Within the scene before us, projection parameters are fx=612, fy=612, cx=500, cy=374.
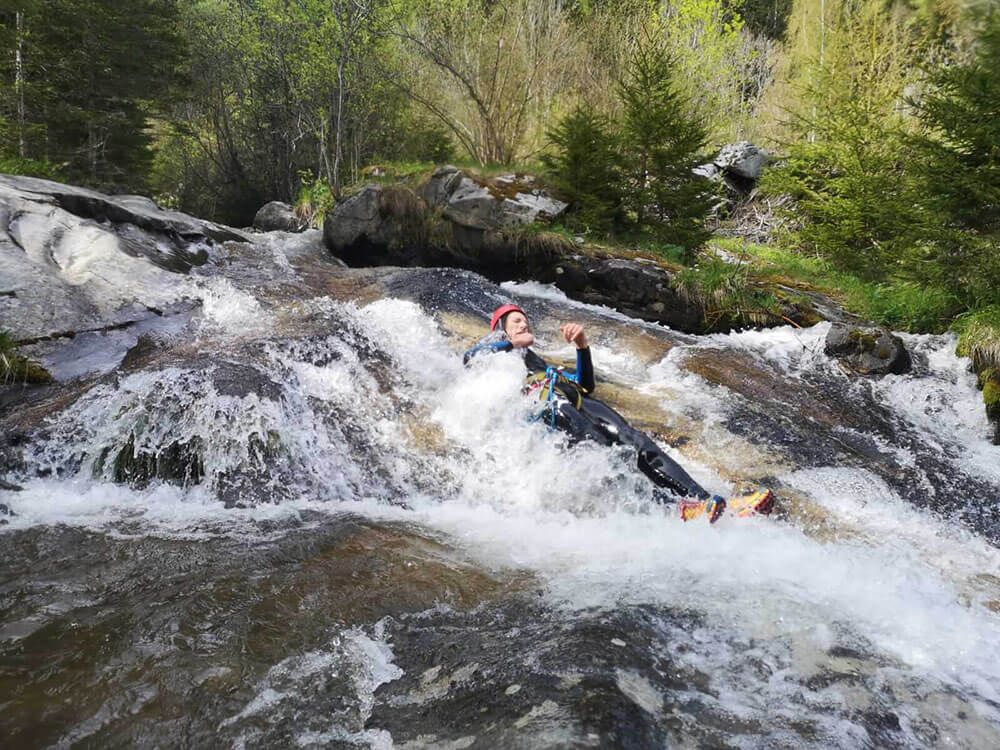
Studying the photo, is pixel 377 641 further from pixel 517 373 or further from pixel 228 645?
pixel 517 373

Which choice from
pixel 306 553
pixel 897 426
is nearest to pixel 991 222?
pixel 897 426

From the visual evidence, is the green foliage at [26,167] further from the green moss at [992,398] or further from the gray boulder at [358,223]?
the green moss at [992,398]

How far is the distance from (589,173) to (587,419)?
7.04 meters

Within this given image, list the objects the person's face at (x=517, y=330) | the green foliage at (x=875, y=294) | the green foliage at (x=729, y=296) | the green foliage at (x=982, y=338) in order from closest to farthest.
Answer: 1. the person's face at (x=517, y=330)
2. the green foliage at (x=982, y=338)
3. the green foliage at (x=875, y=294)
4. the green foliage at (x=729, y=296)

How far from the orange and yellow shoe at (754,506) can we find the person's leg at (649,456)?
9.1 inches

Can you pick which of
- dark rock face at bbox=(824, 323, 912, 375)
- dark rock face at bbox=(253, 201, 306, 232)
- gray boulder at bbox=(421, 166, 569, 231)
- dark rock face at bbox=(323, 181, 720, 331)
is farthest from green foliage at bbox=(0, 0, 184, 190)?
dark rock face at bbox=(824, 323, 912, 375)

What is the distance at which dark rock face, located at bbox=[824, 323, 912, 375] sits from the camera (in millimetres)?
6980

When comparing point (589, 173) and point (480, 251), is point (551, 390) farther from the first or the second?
point (589, 173)

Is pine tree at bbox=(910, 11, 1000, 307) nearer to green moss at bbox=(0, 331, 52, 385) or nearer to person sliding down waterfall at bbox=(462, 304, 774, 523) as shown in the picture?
person sliding down waterfall at bbox=(462, 304, 774, 523)

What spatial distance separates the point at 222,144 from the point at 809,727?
2808 centimetres

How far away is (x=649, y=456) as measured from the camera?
187 inches

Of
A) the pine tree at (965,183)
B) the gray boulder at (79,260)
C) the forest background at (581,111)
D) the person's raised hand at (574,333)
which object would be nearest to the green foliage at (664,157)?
the forest background at (581,111)

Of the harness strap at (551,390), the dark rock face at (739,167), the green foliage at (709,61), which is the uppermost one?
the green foliage at (709,61)

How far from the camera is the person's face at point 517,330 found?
5.98m
